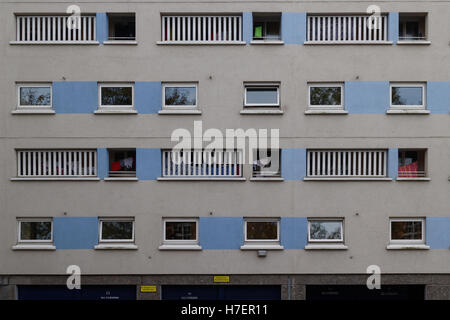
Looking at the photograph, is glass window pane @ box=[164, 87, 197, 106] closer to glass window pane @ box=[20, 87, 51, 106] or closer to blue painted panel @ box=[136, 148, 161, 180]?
blue painted panel @ box=[136, 148, 161, 180]

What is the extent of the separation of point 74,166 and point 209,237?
4840mm

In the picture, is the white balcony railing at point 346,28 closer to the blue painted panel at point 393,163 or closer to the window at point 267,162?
the blue painted panel at point 393,163

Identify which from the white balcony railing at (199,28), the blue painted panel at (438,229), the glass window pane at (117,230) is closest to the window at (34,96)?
the white balcony railing at (199,28)

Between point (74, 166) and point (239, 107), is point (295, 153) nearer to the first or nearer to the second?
point (239, 107)

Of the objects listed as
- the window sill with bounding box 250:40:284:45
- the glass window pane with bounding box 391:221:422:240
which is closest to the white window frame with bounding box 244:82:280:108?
the window sill with bounding box 250:40:284:45

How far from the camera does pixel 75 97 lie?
11969 millimetres

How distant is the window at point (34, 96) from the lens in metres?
12.1

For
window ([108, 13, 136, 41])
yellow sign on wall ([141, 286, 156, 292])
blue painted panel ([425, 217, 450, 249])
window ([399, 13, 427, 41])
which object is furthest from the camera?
window ([108, 13, 136, 41])

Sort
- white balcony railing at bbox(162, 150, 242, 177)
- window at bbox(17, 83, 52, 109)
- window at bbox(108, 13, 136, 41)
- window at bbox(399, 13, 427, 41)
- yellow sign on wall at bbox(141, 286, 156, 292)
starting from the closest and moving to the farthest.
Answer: yellow sign on wall at bbox(141, 286, 156, 292)
white balcony railing at bbox(162, 150, 242, 177)
window at bbox(17, 83, 52, 109)
window at bbox(399, 13, 427, 41)
window at bbox(108, 13, 136, 41)

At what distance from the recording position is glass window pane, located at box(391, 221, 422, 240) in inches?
470

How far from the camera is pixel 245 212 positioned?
38.9 ft

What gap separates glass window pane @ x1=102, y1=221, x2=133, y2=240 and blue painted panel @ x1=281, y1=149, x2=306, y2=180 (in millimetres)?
5200

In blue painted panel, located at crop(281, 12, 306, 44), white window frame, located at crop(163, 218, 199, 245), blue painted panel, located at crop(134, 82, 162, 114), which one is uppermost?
blue painted panel, located at crop(281, 12, 306, 44)

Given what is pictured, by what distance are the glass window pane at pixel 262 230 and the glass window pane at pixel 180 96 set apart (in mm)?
4290
